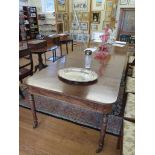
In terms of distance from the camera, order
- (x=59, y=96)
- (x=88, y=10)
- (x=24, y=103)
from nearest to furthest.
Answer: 1. (x=59, y=96)
2. (x=24, y=103)
3. (x=88, y=10)

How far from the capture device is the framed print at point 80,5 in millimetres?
6252

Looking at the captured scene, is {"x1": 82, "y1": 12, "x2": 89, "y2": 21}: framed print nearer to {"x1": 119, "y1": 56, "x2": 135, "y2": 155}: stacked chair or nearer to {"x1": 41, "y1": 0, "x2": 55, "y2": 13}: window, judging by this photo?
{"x1": 41, "y1": 0, "x2": 55, "y2": 13}: window

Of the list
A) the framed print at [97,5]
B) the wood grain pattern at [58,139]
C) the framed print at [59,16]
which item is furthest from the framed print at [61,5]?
the wood grain pattern at [58,139]

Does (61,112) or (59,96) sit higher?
(59,96)

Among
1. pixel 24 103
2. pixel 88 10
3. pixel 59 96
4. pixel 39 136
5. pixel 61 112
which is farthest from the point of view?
pixel 88 10

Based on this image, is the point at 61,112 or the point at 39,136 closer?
the point at 39,136

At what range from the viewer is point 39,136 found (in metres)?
1.63

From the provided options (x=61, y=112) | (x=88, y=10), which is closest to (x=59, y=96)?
(x=61, y=112)

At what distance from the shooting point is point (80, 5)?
20.8 feet

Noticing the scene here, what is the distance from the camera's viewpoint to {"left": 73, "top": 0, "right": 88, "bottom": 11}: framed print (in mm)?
6252

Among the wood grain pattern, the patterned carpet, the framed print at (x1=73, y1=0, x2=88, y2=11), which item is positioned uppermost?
the framed print at (x1=73, y1=0, x2=88, y2=11)

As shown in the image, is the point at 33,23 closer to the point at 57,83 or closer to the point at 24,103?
the point at 24,103

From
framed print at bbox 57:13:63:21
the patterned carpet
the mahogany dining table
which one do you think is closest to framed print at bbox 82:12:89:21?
framed print at bbox 57:13:63:21
